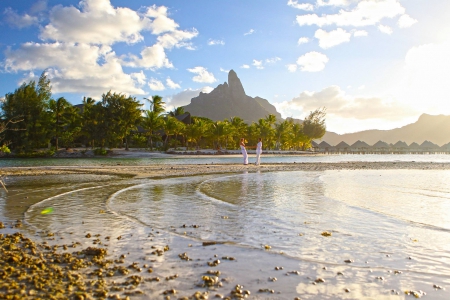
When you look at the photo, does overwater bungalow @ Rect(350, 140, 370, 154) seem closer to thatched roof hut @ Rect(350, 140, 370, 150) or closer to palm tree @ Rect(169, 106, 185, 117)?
thatched roof hut @ Rect(350, 140, 370, 150)

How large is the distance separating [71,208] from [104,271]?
5353mm

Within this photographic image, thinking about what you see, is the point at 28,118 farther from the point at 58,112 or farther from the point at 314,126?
the point at 314,126

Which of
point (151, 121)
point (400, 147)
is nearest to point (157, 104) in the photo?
point (151, 121)

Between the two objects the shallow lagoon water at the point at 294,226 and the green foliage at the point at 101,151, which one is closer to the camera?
the shallow lagoon water at the point at 294,226

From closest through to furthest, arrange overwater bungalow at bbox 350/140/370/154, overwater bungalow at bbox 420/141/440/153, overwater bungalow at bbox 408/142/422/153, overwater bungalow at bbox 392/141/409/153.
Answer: overwater bungalow at bbox 420/141/440/153 → overwater bungalow at bbox 408/142/422/153 → overwater bungalow at bbox 392/141/409/153 → overwater bungalow at bbox 350/140/370/154

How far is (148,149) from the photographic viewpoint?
6253cm

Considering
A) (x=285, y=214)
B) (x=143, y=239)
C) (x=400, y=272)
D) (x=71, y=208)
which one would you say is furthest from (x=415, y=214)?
(x=71, y=208)

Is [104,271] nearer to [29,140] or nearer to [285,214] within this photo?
[285,214]

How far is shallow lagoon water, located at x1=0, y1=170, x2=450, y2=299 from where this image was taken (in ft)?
13.9

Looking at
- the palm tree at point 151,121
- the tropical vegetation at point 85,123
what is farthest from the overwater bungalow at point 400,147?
the palm tree at point 151,121

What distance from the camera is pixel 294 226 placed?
701cm

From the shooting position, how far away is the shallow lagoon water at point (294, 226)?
4.24 metres

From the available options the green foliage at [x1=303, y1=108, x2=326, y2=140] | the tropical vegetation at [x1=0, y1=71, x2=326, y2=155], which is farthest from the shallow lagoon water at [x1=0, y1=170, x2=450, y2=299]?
the green foliage at [x1=303, y1=108, x2=326, y2=140]

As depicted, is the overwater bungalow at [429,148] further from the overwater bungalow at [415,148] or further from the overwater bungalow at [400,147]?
the overwater bungalow at [400,147]
